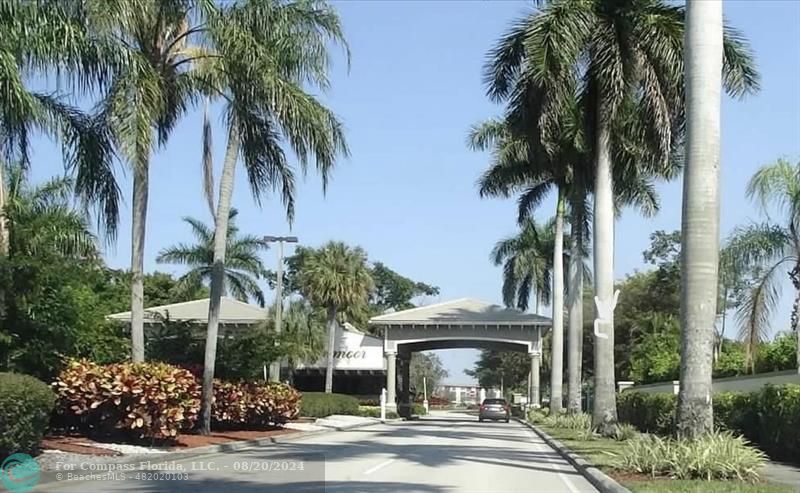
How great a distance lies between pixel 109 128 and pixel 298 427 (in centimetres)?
1687

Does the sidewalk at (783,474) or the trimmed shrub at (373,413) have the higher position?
the sidewalk at (783,474)

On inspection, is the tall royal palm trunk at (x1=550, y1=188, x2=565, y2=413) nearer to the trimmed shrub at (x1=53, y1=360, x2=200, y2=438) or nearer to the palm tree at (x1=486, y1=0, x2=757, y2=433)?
the palm tree at (x1=486, y1=0, x2=757, y2=433)

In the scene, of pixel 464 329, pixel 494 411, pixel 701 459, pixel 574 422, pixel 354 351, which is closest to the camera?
pixel 701 459

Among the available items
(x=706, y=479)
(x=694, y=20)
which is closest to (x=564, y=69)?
(x=694, y=20)

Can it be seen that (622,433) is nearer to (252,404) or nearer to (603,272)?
(603,272)

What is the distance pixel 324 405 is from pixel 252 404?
1710 centimetres

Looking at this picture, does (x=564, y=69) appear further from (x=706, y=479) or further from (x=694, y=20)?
(x=706, y=479)

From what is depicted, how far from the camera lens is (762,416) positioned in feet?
70.3

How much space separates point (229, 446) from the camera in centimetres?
2305

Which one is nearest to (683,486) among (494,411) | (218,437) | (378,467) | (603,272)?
(378,467)

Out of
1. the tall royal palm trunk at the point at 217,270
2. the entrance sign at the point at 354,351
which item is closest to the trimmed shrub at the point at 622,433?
the tall royal palm trunk at the point at 217,270

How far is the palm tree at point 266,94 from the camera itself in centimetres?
2308

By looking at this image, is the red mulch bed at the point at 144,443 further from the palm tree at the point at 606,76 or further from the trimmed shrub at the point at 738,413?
the trimmed shrub at the point at 738,413

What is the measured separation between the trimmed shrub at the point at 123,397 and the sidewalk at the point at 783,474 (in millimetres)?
11918
